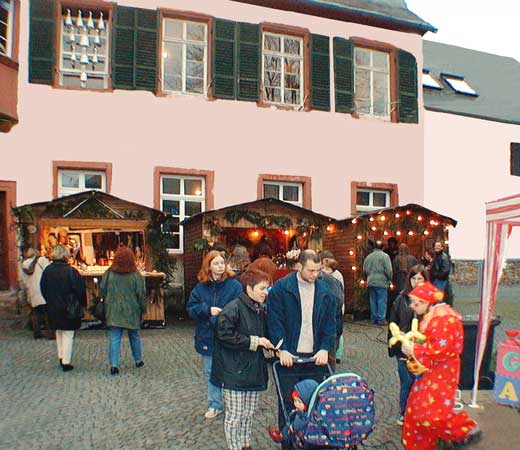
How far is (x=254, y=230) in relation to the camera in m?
13.2

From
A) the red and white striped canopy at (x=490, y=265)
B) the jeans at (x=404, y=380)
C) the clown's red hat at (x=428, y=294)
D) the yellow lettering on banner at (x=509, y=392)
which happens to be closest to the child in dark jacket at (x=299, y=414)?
the clown's red hat at (x=428, y=294)

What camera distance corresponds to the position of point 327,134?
1491cm

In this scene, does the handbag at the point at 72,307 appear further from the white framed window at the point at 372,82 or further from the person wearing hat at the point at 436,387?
the white framed window at the point at 372,82

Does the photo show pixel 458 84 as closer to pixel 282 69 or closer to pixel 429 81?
pixel 429 81

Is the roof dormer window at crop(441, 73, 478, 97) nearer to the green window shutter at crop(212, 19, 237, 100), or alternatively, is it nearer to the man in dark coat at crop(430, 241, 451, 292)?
the green window shutter at crop(212, 19, 237, 100)

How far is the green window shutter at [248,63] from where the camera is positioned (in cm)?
1427

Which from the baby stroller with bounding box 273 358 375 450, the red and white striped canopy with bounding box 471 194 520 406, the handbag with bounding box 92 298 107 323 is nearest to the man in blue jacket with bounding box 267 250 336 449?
the baby stroller with bounding box 273 358 375 450

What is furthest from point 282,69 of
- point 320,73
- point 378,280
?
point 378,280

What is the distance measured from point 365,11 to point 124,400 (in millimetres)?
12290

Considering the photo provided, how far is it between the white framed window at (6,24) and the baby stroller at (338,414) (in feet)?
36.3

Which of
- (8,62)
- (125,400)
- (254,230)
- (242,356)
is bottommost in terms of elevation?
(125,400)

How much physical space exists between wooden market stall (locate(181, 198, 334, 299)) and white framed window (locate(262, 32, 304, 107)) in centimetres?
359

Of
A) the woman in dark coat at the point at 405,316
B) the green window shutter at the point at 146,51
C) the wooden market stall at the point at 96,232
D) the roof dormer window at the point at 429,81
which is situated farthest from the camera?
the roof dormer window at the point at 429,81

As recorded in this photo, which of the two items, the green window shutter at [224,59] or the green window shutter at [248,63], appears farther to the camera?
the green window shutter at [248,63]
